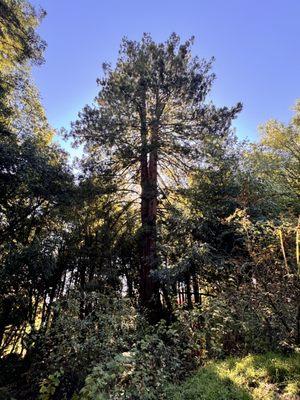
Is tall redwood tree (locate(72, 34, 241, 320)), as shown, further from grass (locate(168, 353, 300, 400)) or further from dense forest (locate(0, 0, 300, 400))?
grass (locate(168, 353, 300, 400))

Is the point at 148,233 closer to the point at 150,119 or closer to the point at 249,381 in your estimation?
the point at 150,119

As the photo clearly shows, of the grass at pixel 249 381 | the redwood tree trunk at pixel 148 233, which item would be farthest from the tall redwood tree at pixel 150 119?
the grass at pixel 249 381

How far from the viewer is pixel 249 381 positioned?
11.7ft

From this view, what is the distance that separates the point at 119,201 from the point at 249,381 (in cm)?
744

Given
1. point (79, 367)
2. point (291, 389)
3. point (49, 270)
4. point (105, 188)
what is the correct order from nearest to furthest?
point (291, 389), point (79, 367), point (49, 270), point (105, 188)

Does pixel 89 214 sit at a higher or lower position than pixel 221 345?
higher

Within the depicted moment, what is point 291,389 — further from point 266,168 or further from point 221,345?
point 266,168

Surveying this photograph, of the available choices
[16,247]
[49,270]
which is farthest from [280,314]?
[16,247]

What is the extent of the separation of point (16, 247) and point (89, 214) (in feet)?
8.89

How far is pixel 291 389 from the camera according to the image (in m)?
3.14

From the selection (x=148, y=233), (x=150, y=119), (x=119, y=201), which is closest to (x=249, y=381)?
(x=148, y=233)

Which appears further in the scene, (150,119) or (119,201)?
(119,201)

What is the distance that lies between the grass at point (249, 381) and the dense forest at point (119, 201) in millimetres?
1287

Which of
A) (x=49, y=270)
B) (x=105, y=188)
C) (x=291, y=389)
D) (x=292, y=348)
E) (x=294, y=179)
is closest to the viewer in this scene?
(x=291, y=389)
